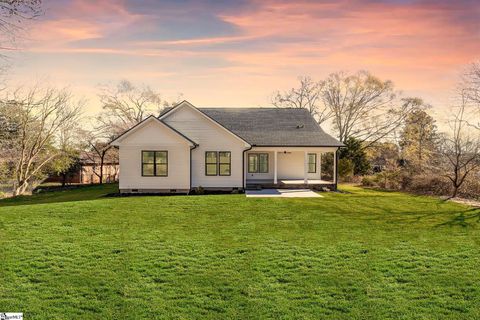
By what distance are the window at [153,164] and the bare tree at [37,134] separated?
12.7 m

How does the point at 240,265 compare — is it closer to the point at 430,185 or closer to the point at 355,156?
the point at 430,185

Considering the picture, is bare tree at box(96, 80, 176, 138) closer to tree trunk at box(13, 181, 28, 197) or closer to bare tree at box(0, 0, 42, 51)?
tree trunk at box(13, 181, 28, 197)

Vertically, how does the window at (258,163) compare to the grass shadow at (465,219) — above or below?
above

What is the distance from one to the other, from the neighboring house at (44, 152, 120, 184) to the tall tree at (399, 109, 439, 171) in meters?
32.0

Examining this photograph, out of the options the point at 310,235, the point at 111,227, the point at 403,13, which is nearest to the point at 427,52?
the point at 403,13

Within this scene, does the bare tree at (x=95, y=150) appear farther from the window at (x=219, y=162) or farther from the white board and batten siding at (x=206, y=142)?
the window at (x=219, y=162)

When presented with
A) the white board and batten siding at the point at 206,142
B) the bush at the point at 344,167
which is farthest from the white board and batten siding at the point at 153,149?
the bush at the point at 344,167

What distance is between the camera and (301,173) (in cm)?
2591

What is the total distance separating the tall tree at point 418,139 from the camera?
26.6 meters

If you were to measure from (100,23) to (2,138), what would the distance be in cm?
1157

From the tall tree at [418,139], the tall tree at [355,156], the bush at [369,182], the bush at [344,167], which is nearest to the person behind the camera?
the tall tree at [418,139]

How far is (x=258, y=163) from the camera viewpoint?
83.6 feet

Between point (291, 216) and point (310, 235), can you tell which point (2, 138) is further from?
point (310, 235)

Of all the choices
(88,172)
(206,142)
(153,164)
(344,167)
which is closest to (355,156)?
(344,167)
